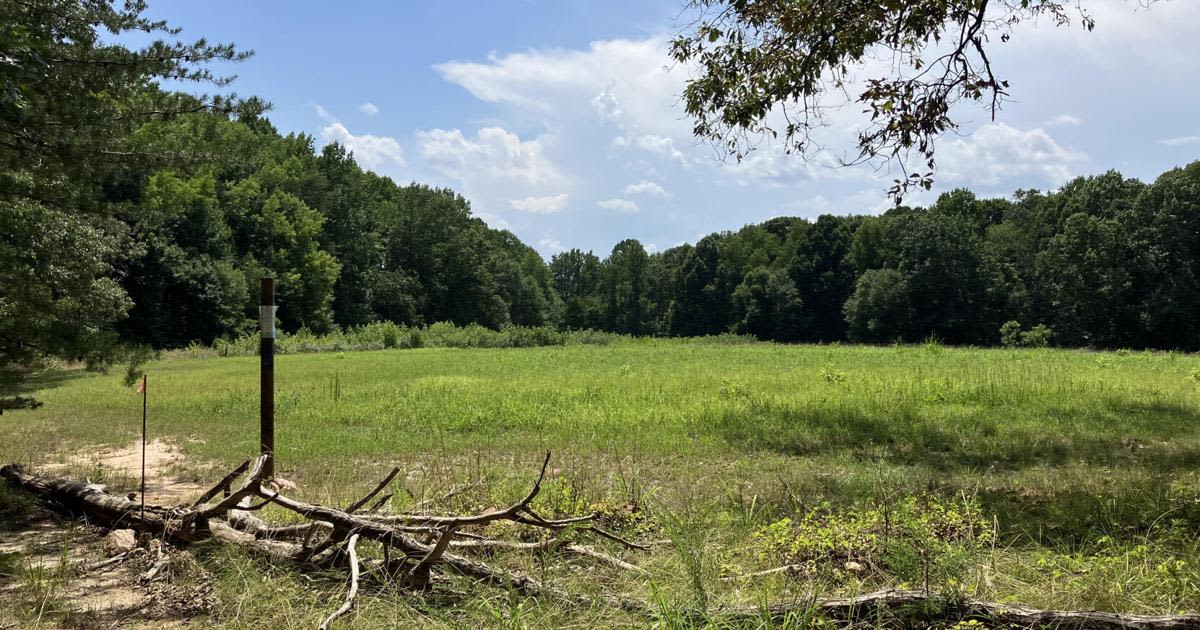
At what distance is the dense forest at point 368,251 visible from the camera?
249 inches

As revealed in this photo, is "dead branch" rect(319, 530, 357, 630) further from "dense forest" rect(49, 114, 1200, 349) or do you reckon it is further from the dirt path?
"dense forest" rect(49, 114, 1200, 349)

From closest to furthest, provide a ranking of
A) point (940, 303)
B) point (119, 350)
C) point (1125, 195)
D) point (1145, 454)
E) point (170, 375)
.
→ 1. point (119, 350)
2. point (1145, 454)
3. point (170, 375)
4. point (1125, 195)
5. point (940, 303)

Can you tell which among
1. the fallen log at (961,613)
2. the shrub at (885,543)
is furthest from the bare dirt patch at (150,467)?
the fallen log at (961,613)

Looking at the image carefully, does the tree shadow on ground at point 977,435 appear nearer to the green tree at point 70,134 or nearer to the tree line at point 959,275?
the green tree at point 70,134

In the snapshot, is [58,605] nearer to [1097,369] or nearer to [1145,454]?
[1145,454]

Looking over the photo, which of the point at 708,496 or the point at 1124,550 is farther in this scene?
the point at 708,496

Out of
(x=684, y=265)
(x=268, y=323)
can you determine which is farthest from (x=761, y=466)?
(x=684, y=265)

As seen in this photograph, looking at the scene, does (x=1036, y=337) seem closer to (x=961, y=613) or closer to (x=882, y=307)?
(x=882, y=307)

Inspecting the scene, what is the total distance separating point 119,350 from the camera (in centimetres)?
680

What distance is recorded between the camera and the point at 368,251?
72250 mm

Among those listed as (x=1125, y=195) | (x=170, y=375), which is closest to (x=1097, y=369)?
(x=170, y=375)

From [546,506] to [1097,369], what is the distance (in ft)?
60.0

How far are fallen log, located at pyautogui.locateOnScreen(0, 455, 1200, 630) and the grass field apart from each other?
13 cm

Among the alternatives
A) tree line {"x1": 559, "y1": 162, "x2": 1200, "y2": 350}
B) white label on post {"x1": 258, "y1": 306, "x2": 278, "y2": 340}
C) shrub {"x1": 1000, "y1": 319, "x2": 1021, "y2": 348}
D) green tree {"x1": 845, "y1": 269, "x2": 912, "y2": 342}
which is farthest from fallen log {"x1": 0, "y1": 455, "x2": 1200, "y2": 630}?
green tree {"x1": 845, "y1": 269, "x2": 912, "y2": 342}
